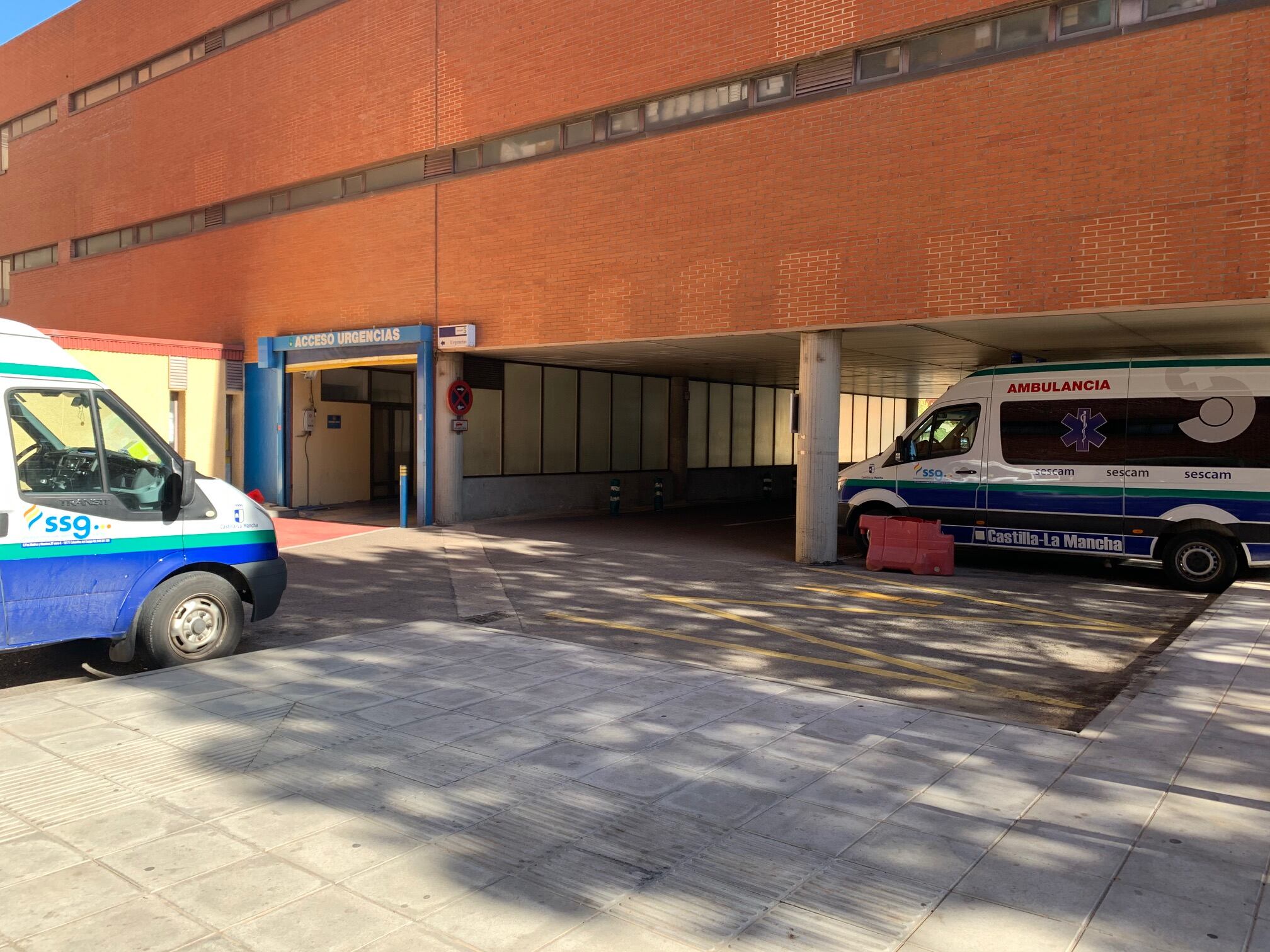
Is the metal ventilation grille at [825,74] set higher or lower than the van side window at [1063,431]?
higher

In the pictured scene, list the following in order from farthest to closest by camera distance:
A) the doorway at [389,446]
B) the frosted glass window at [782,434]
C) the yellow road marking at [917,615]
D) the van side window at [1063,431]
Answer: the frosted glass window at [782,434]
the doorway at [389,446]
the van side window at [1063,431]
the yellow road marking at [917,615]

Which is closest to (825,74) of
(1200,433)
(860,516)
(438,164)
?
(860,516)

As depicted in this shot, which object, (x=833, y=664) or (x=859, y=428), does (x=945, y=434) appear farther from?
(x=859, y=428)

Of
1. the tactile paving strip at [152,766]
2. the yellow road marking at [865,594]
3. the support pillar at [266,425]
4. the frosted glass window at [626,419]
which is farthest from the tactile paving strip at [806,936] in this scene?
the frosted glass window at [626,419]

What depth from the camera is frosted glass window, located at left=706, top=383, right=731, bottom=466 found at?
28.4 m

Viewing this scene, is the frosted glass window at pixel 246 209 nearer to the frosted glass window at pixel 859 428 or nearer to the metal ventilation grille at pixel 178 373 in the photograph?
the metal ventilation grille at pixel 178 373

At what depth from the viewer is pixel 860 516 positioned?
15406 mm

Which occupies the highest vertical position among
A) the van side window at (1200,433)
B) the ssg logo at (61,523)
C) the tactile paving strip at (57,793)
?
the van side window at (1200,433)

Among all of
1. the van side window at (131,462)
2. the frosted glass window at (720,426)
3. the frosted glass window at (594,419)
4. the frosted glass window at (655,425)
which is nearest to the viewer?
the van side window at (131,462)

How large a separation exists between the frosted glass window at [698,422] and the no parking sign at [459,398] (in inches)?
359

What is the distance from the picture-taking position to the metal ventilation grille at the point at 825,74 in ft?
44.7

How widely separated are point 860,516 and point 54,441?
11522mm

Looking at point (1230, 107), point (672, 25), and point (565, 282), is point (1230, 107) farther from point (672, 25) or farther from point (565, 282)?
point (565, 282)

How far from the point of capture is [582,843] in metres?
4.51
